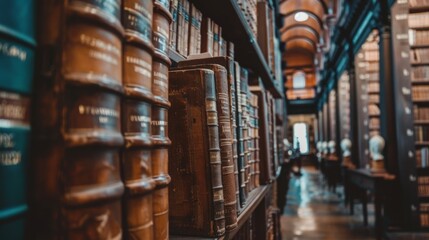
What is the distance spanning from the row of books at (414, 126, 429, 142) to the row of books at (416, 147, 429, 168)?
0.49 feet

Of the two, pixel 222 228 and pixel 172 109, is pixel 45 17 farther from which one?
pixel 222 228

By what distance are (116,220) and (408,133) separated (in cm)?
450

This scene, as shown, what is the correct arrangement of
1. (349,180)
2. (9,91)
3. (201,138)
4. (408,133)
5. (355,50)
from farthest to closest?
(355,50), (349,180), (408,133), (201,138), (9,91)

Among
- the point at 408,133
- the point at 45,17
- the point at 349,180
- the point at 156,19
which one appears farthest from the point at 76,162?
the point at 349,180

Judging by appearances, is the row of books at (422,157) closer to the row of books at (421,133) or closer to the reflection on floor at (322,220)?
the row of books at (421,133)

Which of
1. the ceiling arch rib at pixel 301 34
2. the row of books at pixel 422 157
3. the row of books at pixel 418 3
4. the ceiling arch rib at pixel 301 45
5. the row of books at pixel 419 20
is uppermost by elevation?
the ceiling arch rib at pixel 301 34

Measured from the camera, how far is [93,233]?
0.41 meters

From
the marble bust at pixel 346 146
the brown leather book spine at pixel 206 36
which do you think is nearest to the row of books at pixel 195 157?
the brown leather book spine at pixel 206 36

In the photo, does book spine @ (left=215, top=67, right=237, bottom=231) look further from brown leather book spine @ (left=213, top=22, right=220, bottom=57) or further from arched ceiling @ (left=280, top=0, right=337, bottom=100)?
arched ceiling @ (left=280, top=0, right=337, bottom=100)

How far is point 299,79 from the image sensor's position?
20.7 meters

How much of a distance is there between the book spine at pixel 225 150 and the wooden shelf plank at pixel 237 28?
45cm

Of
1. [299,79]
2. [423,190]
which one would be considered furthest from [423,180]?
[299,79]

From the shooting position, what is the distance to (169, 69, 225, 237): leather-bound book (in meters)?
0.83

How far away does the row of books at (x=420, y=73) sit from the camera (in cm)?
462
